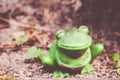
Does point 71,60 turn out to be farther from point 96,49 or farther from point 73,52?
point 96,49

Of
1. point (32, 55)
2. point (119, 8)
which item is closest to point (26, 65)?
point (32, 55)

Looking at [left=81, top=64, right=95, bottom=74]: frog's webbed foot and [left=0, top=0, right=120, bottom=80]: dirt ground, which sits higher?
[left=0, top=0, right=120, bottom=80]: dirt ground

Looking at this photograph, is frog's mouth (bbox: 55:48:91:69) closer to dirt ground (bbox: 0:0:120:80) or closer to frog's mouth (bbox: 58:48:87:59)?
frog's mouth (bbox: 58:48:87:59)

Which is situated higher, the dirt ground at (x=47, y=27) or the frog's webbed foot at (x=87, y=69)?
the dirt ground at (x=47, y=27)

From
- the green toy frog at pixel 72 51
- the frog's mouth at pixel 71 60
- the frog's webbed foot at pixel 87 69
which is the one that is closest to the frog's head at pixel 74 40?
the green toy frog at pixel 72 51

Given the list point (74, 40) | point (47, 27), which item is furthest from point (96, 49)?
point (47, 27)

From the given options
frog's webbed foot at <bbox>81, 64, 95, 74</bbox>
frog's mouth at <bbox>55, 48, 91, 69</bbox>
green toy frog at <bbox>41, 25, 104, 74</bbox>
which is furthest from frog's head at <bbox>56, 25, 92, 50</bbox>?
frog's webbed foot at <bbox>81, 64, 95, 74</bbox>

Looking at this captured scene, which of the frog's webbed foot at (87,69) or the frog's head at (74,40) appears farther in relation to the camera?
the frog's webbed foot at (87,69)

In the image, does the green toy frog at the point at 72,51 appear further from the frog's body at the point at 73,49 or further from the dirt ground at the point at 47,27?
the dirt ground at the point at 47,27
